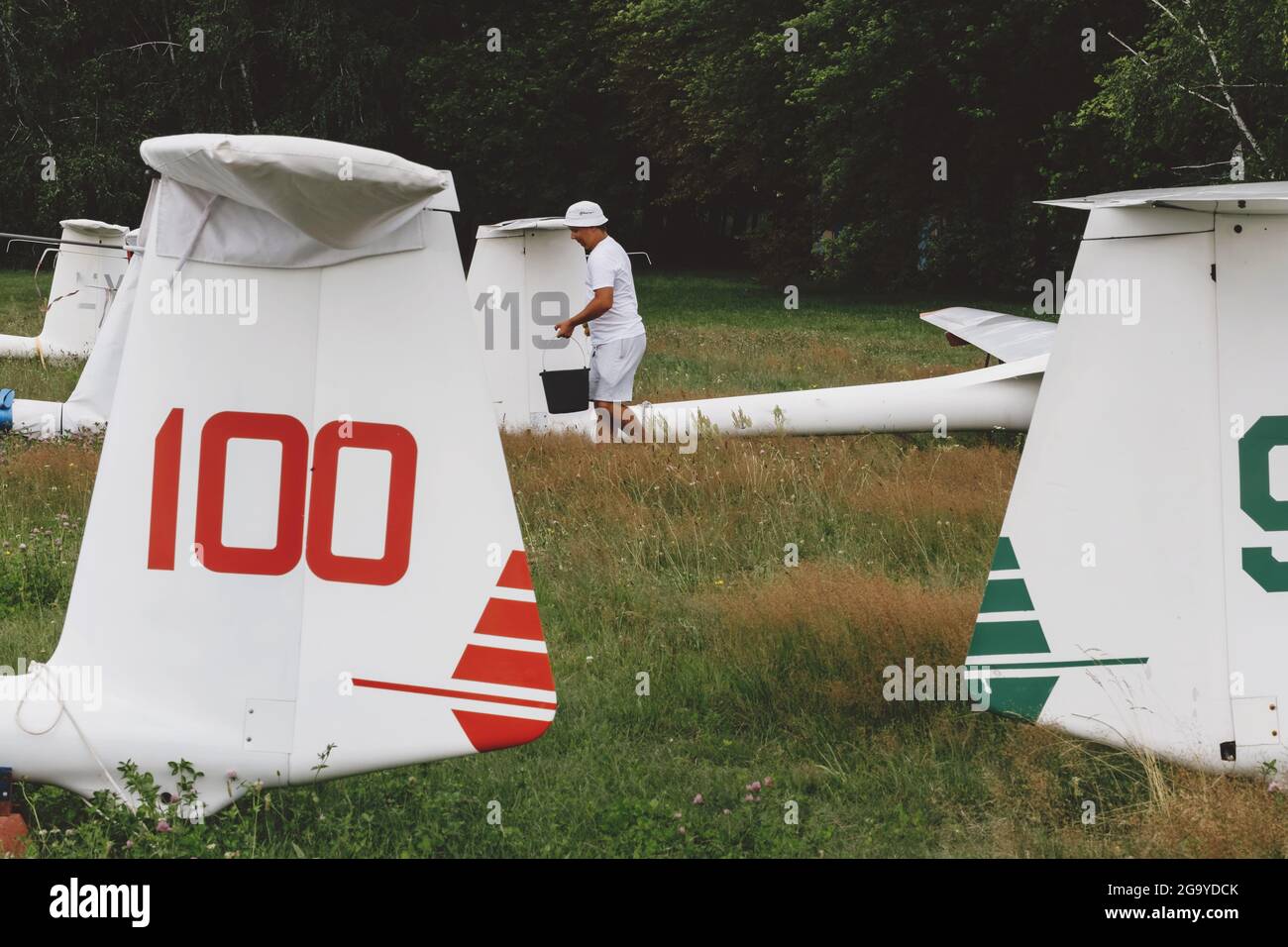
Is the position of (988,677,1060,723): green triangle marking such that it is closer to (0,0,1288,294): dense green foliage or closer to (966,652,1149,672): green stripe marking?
(966,652,1149,672): green stripe marking

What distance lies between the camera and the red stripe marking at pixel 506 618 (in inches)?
127

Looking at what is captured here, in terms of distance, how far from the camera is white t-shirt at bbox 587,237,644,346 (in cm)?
909

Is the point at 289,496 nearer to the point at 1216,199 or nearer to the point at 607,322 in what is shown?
the point at 1216,199

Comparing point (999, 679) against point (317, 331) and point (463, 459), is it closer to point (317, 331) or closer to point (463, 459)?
point (463, 459)

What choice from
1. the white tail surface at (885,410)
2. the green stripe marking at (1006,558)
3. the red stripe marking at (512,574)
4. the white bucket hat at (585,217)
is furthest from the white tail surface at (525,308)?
the red stripe marking at (512,574)

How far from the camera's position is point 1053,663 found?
3.81m

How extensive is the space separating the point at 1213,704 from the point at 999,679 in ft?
1.93

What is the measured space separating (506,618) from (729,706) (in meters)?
1.83

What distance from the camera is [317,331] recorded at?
3189 millimetres

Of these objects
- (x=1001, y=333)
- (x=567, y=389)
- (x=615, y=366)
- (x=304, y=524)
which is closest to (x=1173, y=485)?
(x=304, y=524)

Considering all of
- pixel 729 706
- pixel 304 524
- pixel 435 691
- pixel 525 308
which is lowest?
pixel 729 706

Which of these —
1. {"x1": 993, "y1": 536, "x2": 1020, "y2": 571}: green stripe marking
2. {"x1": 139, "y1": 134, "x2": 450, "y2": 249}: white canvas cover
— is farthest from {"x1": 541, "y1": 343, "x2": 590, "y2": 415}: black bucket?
{"x1": 139, "y1": 134, "x2": 450, "y2": 249}: white canvas cover

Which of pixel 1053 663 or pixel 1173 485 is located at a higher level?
pixel 1173 485

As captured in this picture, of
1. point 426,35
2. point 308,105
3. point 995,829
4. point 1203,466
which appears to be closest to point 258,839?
point 995,829
